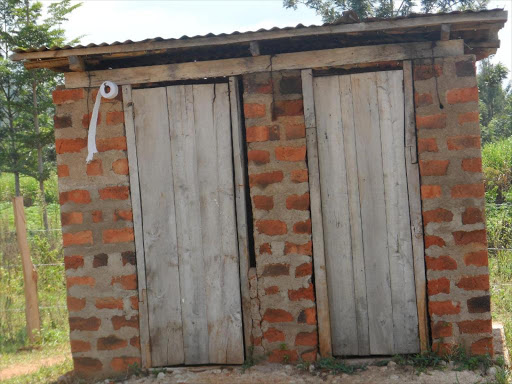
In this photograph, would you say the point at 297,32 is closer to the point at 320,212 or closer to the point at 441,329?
the point at 320,212

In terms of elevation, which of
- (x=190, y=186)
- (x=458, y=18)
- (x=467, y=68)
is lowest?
(x=190, y=186)

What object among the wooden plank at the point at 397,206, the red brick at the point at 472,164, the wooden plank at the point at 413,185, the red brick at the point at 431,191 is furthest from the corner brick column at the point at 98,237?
the red brick at the point at 472,164

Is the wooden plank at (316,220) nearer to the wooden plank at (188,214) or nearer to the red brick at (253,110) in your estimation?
the red brick at (253,110)

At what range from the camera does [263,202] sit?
462 centimetres

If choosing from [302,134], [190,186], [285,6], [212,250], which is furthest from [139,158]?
[285,6]

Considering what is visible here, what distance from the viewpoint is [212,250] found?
473 centimetres

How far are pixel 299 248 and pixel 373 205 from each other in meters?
0.70

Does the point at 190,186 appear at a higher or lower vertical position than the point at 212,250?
higher

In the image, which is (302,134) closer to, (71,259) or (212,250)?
(212,250)

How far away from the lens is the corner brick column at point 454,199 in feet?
14.5

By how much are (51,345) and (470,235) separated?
508 centimetres

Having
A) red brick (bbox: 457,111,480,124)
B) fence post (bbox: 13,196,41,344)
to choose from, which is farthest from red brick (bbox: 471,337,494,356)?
fence post (bbox: 13,196,41,344)

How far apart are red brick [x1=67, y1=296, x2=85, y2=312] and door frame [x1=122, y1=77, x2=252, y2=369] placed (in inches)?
20.5

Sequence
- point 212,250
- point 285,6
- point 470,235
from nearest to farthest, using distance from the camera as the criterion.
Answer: point 470,235 → point 212,250 → point 285,6
